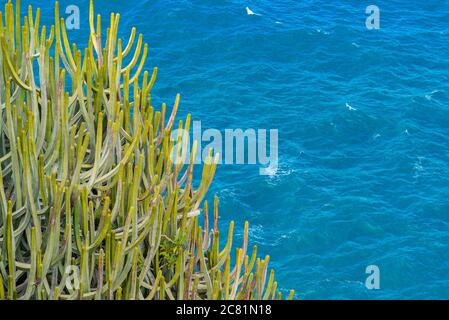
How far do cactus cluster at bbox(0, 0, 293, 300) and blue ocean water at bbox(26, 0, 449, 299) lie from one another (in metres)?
17.6

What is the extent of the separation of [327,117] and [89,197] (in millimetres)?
27727

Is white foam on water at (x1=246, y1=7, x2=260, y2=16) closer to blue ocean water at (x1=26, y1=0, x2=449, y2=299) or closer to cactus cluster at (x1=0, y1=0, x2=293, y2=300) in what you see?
blue ocean water at (x1=26, y1=0, x2=449, y2=299)

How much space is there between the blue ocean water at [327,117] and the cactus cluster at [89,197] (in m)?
17.6

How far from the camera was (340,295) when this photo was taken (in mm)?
33438

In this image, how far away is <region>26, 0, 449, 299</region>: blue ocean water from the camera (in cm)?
3512

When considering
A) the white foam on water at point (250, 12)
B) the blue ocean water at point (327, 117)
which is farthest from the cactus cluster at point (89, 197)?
the white foam on water at point (250, 12)

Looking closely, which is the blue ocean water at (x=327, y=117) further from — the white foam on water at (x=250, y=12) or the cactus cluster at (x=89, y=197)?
the cactus cluster at (x=89, y=197)

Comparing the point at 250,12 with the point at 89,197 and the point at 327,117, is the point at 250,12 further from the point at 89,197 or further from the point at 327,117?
the point at 89,197

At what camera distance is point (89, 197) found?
16078 mm

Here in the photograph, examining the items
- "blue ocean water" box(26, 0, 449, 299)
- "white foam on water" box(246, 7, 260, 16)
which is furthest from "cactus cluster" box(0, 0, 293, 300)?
"white foam on water" box(246, 7, 260, 16)

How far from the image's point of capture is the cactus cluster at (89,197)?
48.2 feet

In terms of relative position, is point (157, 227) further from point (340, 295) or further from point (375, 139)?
point (375, 139)

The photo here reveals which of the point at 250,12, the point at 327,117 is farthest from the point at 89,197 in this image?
the point at 250,12
